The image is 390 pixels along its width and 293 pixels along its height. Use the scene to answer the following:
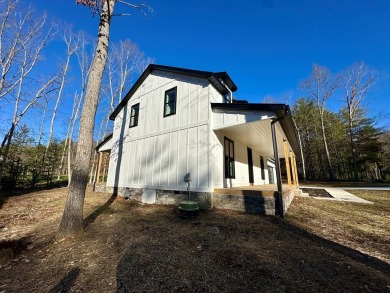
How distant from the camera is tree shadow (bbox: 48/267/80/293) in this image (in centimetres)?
242

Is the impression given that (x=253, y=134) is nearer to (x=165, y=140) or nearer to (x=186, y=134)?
(x=186, y=134)

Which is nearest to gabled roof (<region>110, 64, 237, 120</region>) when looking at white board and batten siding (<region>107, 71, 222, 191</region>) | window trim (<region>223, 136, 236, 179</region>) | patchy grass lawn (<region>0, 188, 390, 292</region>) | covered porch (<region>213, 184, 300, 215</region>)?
white board and batten siding (<region>107, 71, 222, 191</region>)

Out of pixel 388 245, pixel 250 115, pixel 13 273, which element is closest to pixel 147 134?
pixel 250 115

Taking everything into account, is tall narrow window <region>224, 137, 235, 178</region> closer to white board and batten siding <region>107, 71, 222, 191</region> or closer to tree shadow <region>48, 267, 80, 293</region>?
white board and batten siding <region>107, 71, 222, 191</region>

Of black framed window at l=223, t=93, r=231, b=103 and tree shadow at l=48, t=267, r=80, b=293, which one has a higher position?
black framed window at l=223, t=93, r=231, b=103

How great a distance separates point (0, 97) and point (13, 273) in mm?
12943

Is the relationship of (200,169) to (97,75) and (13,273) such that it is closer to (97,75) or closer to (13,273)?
(97,75)

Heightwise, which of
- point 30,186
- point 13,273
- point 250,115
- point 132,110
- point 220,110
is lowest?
point 13,273

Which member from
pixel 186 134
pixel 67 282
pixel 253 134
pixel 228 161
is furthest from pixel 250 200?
pixel 67 282

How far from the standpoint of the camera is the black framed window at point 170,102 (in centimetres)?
885

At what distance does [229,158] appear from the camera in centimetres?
864

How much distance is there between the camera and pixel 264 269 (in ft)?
9.09

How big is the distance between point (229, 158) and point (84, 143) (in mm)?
6135

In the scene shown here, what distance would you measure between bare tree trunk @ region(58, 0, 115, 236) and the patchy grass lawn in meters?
0.42
